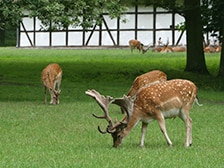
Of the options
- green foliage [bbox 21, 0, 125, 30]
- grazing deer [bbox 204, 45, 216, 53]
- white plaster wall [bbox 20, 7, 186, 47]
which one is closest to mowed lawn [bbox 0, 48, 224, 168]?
green foliage [bbox 21, 0, 125, 30]

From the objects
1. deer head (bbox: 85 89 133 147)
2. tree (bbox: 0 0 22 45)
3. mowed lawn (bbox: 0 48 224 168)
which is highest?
tree (bbox: 0 0 22 45)

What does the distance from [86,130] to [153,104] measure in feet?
8.40

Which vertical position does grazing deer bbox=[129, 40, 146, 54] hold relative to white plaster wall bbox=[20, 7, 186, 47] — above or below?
below

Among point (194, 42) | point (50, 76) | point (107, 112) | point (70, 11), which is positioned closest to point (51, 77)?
point (50, 76)

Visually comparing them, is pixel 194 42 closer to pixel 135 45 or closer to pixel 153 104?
pixel 135 45

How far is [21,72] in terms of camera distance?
29359 mm

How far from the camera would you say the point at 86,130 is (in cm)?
1326

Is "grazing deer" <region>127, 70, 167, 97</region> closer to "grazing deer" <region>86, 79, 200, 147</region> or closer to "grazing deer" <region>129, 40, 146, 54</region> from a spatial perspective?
"grazing deer" <region>86, 79, 200, 147</region>

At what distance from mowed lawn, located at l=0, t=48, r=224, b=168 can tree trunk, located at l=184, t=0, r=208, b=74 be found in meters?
0.55

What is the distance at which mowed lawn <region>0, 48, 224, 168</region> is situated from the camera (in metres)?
9.74

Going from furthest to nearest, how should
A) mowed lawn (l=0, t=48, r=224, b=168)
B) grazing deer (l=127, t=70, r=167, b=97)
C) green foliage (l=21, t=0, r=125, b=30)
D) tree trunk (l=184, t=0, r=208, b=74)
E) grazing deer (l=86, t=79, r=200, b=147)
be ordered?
tree trunk (l=184, t=0, r=208, b=74) < green foliage (l=21, t=0, r=125, b=30) < grazing deer (l=127, t=70, r=167, b=97) < grazing deer (l=86, t=79, r=200, b=147) < mowed lawn (l=0, t=48, r=224, b=168)

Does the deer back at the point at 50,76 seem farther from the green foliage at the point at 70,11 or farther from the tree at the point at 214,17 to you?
the tree at the point at 214,17

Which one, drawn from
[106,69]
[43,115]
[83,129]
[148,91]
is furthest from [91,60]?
[148,91]

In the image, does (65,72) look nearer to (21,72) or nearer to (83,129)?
(21,72)
